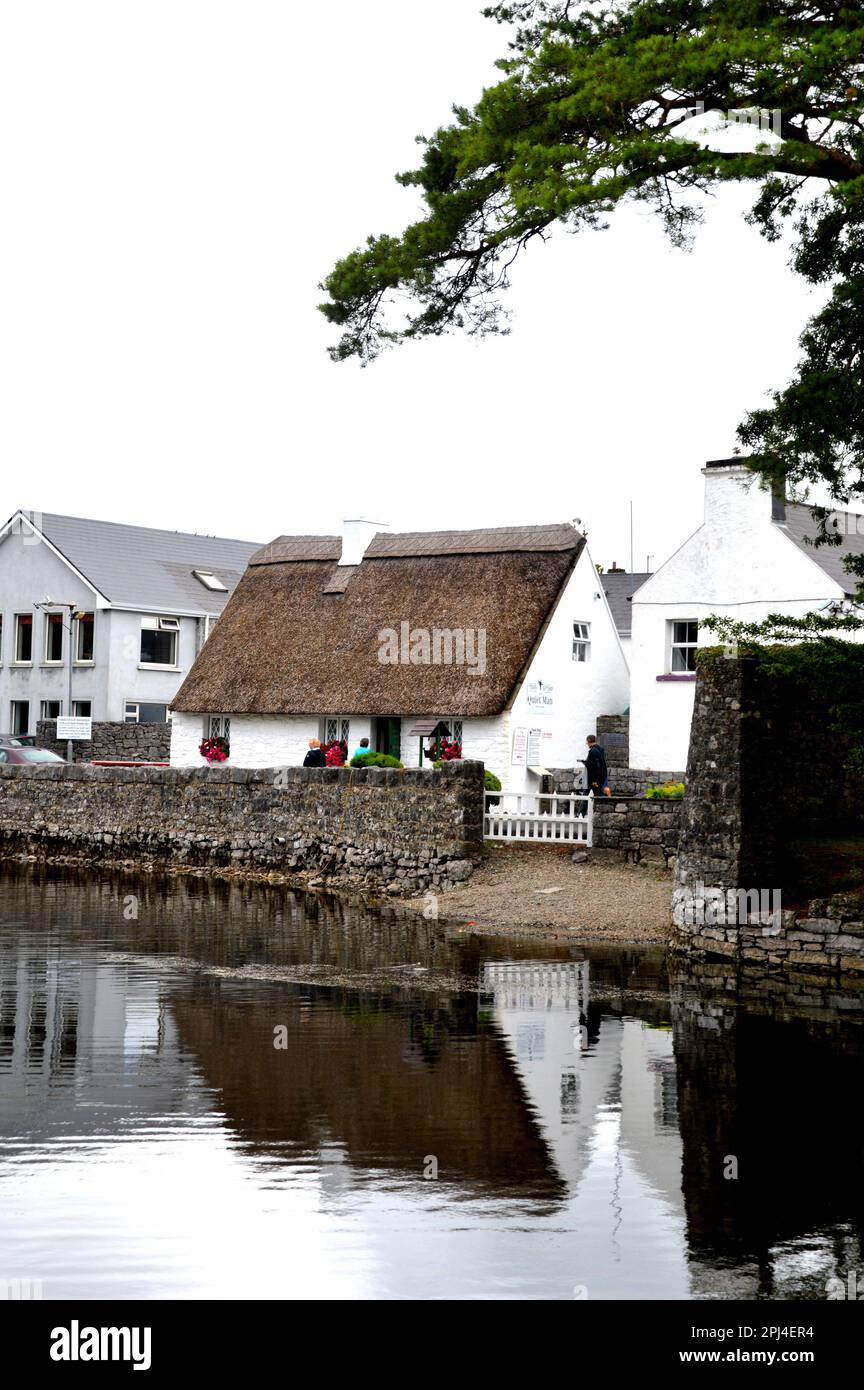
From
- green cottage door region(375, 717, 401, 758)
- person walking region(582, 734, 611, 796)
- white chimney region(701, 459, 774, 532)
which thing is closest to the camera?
person walking region(582, 734, 611, 796)

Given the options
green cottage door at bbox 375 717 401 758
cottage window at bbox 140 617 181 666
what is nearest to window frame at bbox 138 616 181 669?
cottage window at bbox 140 617 181 666

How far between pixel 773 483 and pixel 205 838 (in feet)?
54.0

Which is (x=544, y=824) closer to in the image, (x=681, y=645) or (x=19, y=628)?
(x=681, y=645)

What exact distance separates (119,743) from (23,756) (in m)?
6.94

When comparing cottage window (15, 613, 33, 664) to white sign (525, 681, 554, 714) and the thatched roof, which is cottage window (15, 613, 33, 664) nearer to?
the thatched roof

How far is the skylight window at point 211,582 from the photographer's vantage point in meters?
52.6

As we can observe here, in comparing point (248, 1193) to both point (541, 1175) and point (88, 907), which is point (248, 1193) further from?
point (88, 907)

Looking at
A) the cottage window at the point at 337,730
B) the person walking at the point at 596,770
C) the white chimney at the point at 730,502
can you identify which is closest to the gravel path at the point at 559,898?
the person walking at the point at 596,770

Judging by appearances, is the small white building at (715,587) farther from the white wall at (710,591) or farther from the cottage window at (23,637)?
the cottage window at (23,637)

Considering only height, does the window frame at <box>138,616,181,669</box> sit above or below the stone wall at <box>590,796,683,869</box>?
above

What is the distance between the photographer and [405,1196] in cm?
764

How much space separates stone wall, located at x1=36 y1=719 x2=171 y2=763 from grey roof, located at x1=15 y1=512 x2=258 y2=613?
6358mm

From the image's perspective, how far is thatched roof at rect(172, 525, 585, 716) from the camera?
33719 mm

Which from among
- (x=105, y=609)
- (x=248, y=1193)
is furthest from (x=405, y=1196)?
(x=105, y=609)
